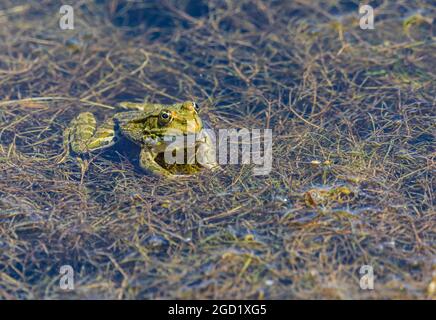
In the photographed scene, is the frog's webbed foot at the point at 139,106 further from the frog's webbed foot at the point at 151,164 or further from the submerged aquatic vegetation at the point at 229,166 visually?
the frog's webbed foot at the point at 151,164

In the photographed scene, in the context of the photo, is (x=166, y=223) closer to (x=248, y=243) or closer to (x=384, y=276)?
(x=248, y=243)

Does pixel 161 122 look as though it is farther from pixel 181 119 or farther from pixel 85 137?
pixel 85 137

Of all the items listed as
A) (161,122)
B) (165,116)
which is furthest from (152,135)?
(165,116)

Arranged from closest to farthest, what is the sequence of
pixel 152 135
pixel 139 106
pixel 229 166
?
1. pixel 229 166
2. pixel 152 135
3. pixel 139 106

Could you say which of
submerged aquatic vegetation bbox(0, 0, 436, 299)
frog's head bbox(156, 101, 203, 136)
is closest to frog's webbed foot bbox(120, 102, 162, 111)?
submerged aquatic vegetation bbox(0, 0, 436, 299)

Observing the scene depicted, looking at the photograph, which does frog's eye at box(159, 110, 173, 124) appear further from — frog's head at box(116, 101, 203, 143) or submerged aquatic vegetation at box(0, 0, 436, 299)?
submerged aquatic vegetation at box(0, 0, 436, 299)

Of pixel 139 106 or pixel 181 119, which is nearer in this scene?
pixel 181 119
